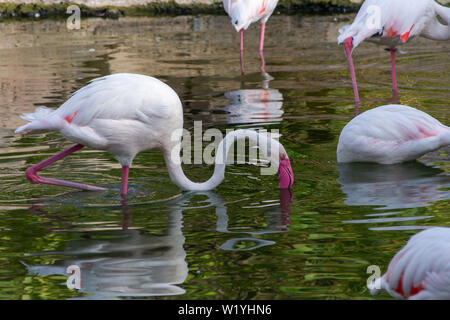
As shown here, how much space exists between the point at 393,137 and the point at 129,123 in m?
1.88

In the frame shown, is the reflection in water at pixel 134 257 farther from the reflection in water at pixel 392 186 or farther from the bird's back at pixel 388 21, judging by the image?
the bird's back at pixel 388 21

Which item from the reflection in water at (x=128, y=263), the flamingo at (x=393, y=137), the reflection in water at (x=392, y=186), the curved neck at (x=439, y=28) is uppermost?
the curved neck at (x=439, y=28)

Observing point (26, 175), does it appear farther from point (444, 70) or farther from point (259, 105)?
point (444, 70)

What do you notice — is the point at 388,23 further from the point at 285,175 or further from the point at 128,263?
the point at 128,263

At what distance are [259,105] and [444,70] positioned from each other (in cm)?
267

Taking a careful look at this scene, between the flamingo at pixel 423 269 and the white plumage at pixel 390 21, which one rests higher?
the white plumage at pixel 390 21

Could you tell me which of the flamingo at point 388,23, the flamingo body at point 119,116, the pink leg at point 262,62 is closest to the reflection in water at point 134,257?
the flamingo body at point 119,116

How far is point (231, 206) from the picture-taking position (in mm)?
4629

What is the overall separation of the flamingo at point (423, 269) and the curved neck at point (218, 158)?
2058 mm

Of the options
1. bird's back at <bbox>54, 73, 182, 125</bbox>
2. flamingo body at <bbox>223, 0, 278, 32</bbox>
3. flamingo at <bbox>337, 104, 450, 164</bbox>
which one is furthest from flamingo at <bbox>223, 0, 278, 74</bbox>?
bird's back at <bbox>54, 73, 182, 125</bbox>

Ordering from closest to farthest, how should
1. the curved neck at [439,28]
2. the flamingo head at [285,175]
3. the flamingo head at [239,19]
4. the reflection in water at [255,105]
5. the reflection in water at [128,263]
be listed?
the reflection in water at [128,263] < the flamingo head at [285,175] < the reflection in water at [255,105] < the curved neck at [439,28] < the flamingo head at [239,19]

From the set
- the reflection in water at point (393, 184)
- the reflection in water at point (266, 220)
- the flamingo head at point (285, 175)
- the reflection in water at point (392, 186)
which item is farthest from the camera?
the flamingo head at point (285, 175)

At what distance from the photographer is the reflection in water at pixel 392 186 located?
14.8 ft

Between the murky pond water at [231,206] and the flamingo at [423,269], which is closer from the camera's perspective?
the flamingo at [423,269]
